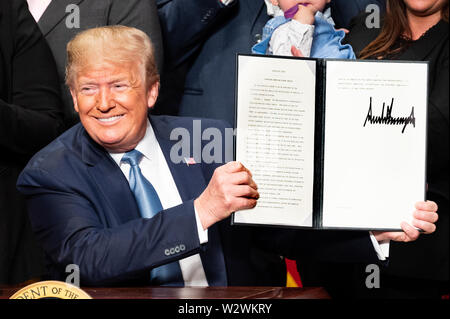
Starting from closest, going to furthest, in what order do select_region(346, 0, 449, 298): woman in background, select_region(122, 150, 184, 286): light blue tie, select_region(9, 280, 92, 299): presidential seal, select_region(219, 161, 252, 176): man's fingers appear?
select_region(9, 280, 92, 299): presidential seal
select_region(219, 161, 252, 176): man's fingers
select_region(122, 150, 184, 286): light blue tie
select_region(346, 0, 449, 298): woman in background

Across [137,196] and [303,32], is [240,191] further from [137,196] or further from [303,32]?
[303,32]

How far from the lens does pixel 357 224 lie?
209 centimetres

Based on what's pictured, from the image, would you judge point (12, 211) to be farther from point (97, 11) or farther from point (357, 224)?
point (357, 224)

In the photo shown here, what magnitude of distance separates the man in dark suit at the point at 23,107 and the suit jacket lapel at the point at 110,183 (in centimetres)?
19

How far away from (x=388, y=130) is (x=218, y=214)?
639 mm

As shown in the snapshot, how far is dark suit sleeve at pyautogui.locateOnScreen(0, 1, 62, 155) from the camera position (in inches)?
88.0

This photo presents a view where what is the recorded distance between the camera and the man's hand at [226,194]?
1947mm

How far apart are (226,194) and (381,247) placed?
2.10ft

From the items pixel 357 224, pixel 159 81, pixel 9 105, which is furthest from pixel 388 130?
pixel 9 105

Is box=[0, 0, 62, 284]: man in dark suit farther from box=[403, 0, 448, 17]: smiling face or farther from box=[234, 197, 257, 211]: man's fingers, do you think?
box=[403, 0, 448, 17]: smiling face


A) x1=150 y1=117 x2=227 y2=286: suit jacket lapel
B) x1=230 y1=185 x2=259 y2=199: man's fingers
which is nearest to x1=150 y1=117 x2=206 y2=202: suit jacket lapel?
x1=150 y1=117 x2=227 y2=286: suit jacket lapel
